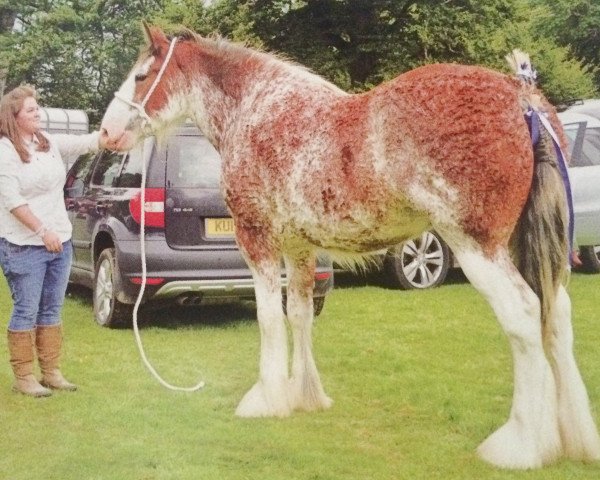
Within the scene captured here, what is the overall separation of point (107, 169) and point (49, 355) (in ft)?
9.91

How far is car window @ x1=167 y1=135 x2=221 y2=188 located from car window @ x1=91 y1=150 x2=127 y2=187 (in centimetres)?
79

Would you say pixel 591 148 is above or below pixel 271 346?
above

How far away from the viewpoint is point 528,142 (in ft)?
14.0

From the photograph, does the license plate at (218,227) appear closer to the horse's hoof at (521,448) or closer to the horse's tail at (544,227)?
the horse's tail at (544,227)

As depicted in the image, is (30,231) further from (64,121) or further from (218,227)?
(64,121)

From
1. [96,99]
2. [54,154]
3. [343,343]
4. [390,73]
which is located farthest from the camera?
[96,99]

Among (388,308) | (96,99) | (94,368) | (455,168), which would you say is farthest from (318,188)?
(96,99)

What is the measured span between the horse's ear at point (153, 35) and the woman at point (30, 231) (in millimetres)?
863

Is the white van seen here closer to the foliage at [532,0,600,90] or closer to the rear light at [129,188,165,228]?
the rear light at [129,188,165,228]

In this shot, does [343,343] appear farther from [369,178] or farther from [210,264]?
[369,178]

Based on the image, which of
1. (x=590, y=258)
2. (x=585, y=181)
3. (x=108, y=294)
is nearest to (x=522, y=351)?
(x=108, y=294)

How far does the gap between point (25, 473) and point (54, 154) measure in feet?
7.91

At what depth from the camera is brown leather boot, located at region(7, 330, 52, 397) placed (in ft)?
19.7

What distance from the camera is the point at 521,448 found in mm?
4270
